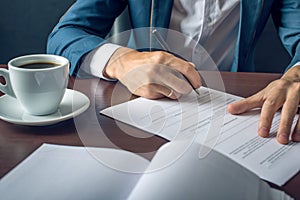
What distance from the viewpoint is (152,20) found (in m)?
0.92

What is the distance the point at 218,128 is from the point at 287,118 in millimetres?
98

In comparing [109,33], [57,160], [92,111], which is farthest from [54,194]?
[109,33]

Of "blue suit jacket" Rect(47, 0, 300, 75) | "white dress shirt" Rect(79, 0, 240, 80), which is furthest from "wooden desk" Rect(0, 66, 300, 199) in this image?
"white dress shirt" Rect(79, 0, 240, 80)

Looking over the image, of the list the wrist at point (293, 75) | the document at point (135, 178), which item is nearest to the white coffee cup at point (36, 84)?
the document at point (135, 178)

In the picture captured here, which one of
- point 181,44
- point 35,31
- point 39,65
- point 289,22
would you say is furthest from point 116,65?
point 35,31

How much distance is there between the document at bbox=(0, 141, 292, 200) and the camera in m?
0.41

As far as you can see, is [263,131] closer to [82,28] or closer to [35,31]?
Result: [82,28]

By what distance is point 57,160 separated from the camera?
0.48 m

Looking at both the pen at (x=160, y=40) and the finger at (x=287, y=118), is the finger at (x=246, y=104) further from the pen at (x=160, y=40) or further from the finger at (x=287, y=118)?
the pen at (x=160, y=40)

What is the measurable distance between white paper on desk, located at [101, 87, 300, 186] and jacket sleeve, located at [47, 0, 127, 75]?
0.61ft

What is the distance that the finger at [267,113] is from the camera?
565 millimetres

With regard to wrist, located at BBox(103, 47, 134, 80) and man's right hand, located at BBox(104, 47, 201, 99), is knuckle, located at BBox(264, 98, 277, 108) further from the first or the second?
wrist, located at BBox(103, 47, 134, 80)

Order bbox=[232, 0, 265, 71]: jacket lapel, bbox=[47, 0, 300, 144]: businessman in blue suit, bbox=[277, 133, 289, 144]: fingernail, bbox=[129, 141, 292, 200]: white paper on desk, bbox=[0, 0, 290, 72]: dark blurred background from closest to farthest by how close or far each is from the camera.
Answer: bbox=[129, 141, 292, 200]: white paper on desk < bbox=[277, 133, 289, 144]: fingernail < bbox=[47, 0, 300, 144]: businessman in blue suit < bbox=[232, 0, 265, 71]: jacket lapel < bbox=[0, 0, 290, 72]: dark blurred background

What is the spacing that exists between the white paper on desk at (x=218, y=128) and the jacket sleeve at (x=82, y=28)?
19cm
